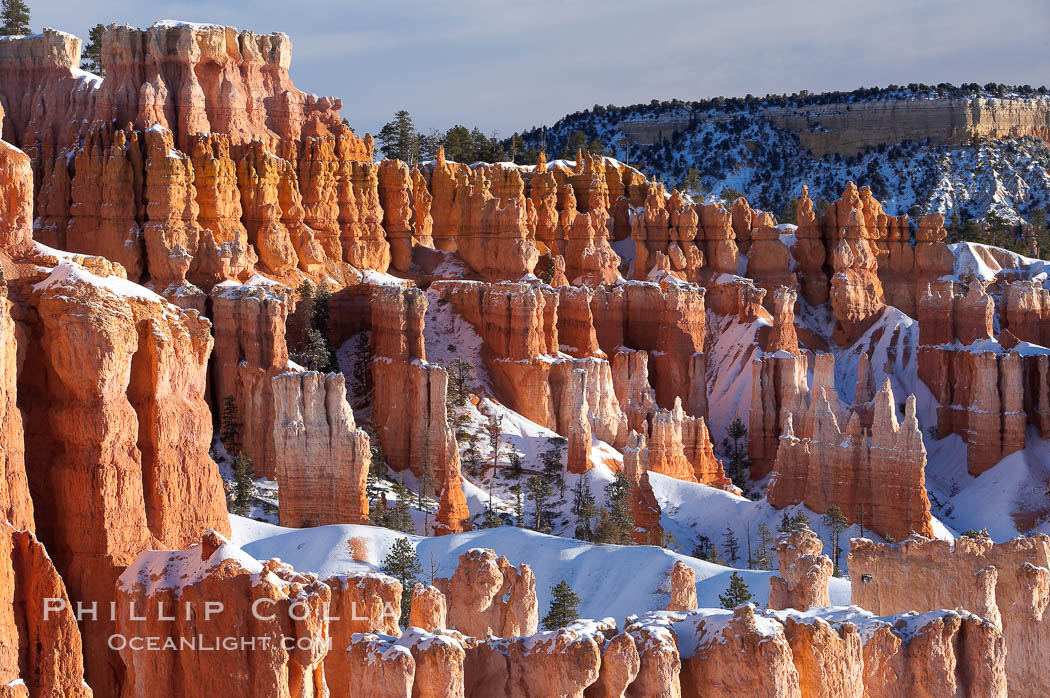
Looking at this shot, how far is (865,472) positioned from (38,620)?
45375 mm

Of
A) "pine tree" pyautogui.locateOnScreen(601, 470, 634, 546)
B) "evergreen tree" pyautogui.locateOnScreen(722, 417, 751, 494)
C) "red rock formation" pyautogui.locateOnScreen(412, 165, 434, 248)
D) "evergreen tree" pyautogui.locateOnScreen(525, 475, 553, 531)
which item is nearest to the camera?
"pine tree" pyautogui.locateOnScreen(601, 470, 634, 546)

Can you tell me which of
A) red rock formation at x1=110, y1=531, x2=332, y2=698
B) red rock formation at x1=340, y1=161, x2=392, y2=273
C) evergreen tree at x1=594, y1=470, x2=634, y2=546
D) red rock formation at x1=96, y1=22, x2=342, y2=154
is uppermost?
red rock formation at x1=96, y1=22, x2=342, y2=154

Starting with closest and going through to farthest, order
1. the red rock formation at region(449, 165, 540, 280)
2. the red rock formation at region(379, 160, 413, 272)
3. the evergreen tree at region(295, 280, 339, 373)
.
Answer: the evergreen tree at region(295, 280, 339, 373) < the red rock formation at region(449, 165, 540, 280) < the red rock formation at region(379, 160, 413, 272)

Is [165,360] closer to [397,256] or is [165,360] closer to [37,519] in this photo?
[37,519]

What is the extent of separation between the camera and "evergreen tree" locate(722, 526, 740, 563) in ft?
199

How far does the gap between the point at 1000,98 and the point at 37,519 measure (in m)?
157

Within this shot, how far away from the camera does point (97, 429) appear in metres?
26.5

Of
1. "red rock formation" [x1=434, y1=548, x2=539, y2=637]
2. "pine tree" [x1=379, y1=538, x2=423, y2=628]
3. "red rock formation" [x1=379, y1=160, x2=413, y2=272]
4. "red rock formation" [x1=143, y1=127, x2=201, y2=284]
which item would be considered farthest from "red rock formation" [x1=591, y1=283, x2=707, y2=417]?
"red rock formation" [x1=434, y1=548, x2=539, y2=637]

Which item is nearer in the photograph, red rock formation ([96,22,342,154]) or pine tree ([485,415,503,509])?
pine tree ([485,415,503,509])

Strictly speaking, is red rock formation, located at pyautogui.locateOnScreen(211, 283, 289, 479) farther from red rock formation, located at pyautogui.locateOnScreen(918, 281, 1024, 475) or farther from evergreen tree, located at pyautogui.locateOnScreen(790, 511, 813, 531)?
red rock formation, located at pyautogui.locateOnScreen(918, 281, 1024, 475)

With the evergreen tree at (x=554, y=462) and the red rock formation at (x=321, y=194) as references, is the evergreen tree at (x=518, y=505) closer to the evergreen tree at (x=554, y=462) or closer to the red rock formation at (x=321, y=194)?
the evergreen tree at (x=554, y=462)

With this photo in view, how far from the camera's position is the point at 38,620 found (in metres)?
24.9

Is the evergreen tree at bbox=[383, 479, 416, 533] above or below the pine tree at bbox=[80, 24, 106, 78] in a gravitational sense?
below

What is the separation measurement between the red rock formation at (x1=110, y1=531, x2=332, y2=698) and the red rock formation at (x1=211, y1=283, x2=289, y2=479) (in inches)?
1339
